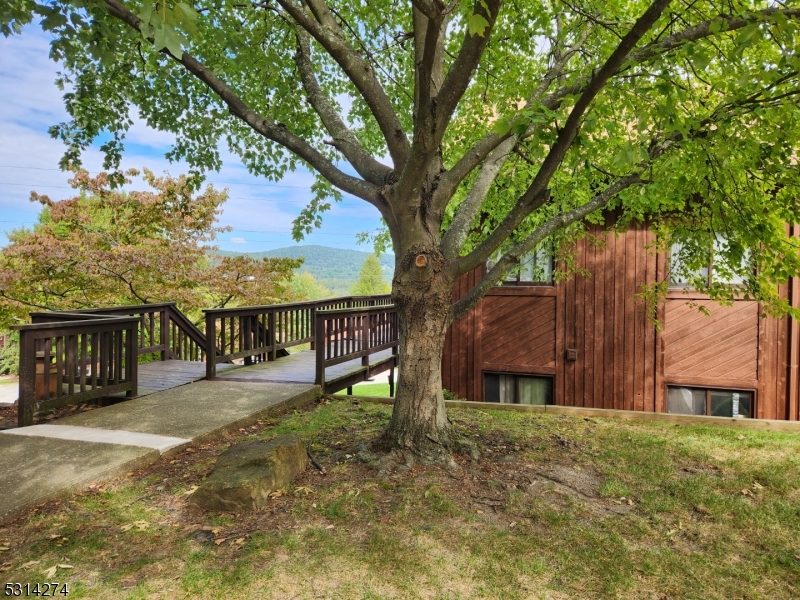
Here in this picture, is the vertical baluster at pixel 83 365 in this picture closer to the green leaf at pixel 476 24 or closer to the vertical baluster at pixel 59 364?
the vertical baluster at pixel 59 364

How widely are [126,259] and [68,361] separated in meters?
6.61

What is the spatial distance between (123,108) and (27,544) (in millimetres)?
6011

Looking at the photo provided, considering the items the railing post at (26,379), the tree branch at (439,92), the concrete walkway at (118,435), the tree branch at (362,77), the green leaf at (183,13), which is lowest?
the concrete walkway at (118,435)

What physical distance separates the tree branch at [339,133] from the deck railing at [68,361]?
11.3 feet

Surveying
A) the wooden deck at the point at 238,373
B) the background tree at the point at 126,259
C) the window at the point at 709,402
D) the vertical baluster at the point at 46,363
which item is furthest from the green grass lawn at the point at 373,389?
the vertical baluster at the point at 46,363

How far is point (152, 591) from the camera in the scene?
238 cm

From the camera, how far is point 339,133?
4.82 metres

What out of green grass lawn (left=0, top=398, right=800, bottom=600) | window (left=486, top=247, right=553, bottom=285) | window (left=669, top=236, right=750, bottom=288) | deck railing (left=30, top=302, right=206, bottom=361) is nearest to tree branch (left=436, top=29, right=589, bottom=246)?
green grass lawn (left=0, top=398, right=800, bottom=600)

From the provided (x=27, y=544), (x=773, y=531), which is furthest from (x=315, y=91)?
(x=773, y=531)

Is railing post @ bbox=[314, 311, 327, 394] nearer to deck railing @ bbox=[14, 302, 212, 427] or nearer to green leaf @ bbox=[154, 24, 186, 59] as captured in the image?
deck railing @ bbox=[14, 302, 212, 427]

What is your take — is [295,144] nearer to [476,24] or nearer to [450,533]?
[476,24]

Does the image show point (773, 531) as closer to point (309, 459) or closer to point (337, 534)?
point (337, 534)

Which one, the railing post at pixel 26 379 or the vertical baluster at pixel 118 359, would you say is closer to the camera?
the railing post at pixel 26 379

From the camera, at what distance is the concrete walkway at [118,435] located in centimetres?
346
